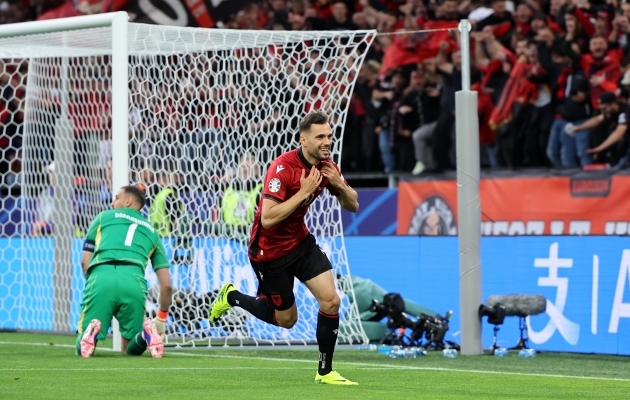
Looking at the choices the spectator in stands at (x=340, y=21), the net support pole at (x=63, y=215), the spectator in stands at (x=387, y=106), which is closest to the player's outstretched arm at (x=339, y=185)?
the net support pole at (x=63, y=215)

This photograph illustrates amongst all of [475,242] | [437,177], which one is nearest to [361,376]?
[475,242]

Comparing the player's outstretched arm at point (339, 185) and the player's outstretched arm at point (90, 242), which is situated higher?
the player's outstretched arm at point (339, 185)

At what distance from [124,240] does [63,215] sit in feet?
14.3

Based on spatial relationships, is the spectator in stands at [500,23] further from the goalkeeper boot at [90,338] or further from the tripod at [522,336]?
the goalkeeper boot at [90,338]

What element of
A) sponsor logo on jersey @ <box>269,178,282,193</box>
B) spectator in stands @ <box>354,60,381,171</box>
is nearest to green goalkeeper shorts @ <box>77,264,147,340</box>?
sponsor logo on jersey @ <box>269,178,282,193</box>

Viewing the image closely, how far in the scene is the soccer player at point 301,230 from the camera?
30.0 ft

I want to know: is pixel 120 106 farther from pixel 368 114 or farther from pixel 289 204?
pixel 368 114

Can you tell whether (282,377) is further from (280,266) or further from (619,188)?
(619,188)

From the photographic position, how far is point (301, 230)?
959 cm

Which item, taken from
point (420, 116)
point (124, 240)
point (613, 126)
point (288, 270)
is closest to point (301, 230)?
point (288, 270)

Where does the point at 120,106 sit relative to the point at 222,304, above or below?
above

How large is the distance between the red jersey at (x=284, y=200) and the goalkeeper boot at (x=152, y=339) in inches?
106

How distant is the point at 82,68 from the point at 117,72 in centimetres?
440

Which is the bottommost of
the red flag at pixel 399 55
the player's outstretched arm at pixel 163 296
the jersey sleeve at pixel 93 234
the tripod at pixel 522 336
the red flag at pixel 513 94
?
the tripod at pixel 522 336
